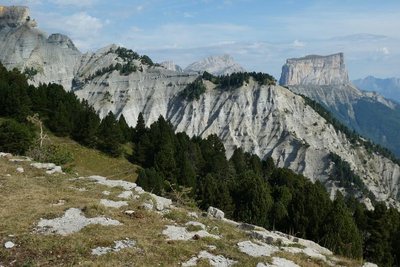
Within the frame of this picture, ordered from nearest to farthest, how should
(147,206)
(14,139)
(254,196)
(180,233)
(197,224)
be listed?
(180,233)
(197,224)
(147,206)
(14,139)
(254,196)

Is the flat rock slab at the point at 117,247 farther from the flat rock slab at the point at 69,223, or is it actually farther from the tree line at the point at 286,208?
the tree line at the point at 286,208

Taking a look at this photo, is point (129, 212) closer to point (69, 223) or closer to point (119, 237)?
point (69, 223)

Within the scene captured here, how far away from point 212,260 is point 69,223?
754 cm

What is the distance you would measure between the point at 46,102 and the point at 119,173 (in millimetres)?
27072

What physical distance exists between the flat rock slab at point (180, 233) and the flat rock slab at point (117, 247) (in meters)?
2.00

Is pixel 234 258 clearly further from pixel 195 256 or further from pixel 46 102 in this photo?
pixel 46 102

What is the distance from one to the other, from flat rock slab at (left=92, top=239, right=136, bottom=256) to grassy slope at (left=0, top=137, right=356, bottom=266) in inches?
10.0

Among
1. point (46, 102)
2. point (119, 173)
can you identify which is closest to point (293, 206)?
point (119, 173)

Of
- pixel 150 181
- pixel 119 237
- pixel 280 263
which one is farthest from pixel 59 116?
pixel 280 263

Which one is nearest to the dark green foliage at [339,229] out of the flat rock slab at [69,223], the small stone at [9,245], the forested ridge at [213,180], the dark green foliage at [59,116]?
the forested ridge at [213,180]

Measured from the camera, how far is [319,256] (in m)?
23.1

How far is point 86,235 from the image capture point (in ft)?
69.7

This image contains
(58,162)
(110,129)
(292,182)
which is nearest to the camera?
(58,162)

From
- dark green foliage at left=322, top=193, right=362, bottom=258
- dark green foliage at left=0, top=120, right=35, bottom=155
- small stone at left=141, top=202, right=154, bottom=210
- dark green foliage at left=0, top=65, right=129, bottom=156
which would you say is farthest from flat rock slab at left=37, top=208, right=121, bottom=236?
dark green foliage at left=0, top=65, right=129, bottom=156
